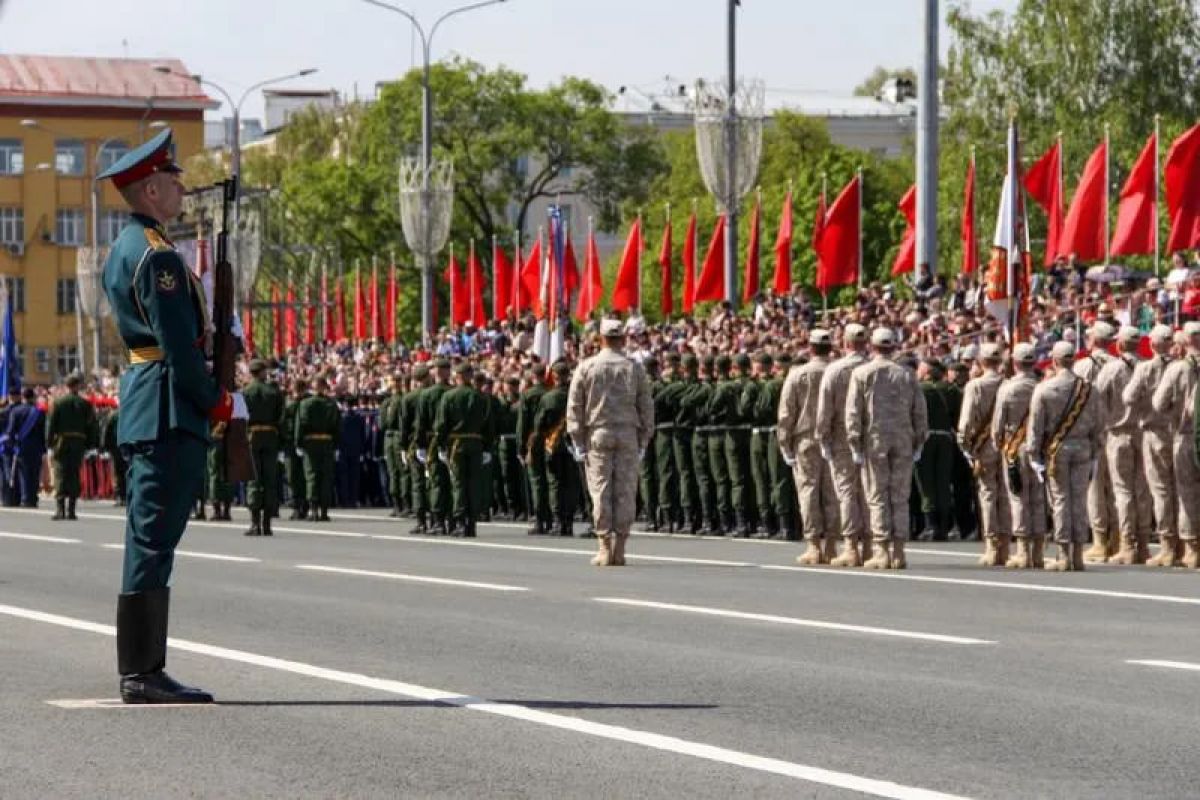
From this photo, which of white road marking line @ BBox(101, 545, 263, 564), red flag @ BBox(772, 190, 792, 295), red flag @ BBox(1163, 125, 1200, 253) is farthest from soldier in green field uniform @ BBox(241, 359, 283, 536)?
red flag @ BBox(772, 190, 792, 295)

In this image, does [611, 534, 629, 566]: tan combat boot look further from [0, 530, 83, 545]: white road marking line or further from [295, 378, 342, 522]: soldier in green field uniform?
[295, 378, 342, 522]: soldier in green field uniform

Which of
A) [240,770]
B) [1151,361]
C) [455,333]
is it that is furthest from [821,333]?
[455,333]

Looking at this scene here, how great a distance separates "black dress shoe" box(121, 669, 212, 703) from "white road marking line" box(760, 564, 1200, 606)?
8244 mm

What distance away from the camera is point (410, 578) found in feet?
67.5

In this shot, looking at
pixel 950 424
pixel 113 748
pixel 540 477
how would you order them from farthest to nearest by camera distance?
pixel 540 477, pixel 950 424, pixel 113 748

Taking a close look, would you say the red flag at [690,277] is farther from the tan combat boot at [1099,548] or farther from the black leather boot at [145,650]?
the black leather boot at [145,650]

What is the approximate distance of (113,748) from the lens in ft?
32.8

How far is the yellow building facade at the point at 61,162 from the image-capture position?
438ft

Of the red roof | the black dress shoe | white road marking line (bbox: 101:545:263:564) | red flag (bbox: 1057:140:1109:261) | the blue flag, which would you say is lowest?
the black dress shoe

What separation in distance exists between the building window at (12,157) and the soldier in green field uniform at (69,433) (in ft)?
329

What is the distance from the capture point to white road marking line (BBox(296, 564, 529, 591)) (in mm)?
19391

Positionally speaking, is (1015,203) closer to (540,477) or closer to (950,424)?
(950,424)

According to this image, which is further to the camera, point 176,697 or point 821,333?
point 821,333

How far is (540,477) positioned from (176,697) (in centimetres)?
1994
